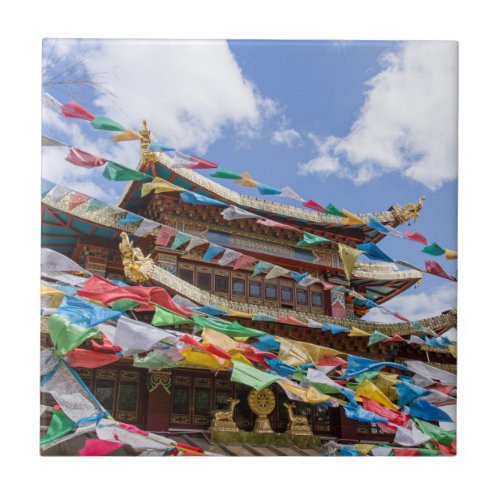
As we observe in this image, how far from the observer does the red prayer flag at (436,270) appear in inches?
350

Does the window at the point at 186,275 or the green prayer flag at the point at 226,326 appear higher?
the window at the point at 186,275

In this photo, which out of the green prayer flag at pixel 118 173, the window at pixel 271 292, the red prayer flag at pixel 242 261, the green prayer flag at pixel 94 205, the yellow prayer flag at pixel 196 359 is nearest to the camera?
the yellow prayer flag at pixel 196 359

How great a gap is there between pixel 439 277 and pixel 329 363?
5.84 ft

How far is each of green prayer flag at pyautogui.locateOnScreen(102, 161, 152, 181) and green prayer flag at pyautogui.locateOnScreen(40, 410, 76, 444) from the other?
274 cm

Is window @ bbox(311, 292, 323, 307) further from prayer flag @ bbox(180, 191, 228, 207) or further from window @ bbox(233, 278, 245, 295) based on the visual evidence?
prayer flag @ bbox(180, 191, 228, 207)

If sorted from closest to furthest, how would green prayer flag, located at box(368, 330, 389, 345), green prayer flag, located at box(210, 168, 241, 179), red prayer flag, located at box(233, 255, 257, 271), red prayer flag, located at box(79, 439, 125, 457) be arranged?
1. red prayer flag, located at box(79, 439, 125, 457)
2. green prayer flag, located at box(210, 168, 241, 179)
3. red prayer flag, located at box(233, 255, 257, 271)
4. green prayer flag, located at box(368, 330, 389, 345)

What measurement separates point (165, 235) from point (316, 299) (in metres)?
2.38

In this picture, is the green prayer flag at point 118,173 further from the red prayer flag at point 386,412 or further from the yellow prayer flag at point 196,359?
the red prayer flag at point 386,412

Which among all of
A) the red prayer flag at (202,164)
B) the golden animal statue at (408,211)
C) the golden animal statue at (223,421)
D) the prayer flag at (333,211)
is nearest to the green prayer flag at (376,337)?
the golden animal statue at (408,211)

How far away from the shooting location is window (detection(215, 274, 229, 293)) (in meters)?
9.27

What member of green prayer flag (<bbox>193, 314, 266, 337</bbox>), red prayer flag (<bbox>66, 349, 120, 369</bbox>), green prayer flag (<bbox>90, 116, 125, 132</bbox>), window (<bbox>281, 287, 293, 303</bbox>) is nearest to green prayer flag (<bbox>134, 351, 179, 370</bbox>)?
red prayer flag (<bbox>66, 349, 120, 369</bbox>)

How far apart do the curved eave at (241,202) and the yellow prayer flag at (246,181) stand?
28cm

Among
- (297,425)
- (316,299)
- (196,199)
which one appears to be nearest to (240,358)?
(297,425)

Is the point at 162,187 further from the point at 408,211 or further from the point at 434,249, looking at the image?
the point at 434,249
